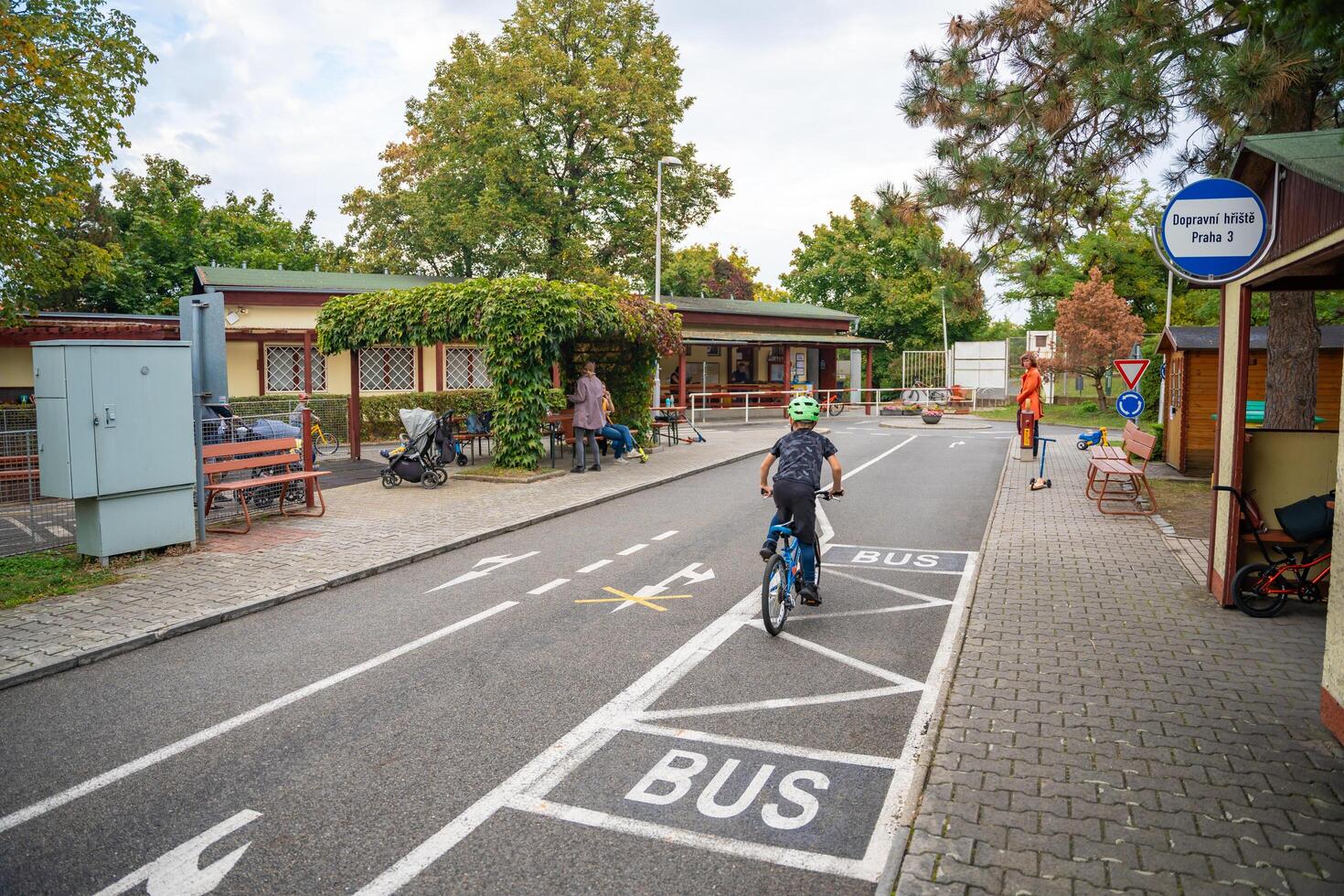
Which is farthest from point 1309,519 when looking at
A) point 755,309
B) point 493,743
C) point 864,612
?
point 755,309

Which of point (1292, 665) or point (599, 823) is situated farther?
point (1292, 665)

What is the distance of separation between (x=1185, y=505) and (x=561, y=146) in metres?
28.5

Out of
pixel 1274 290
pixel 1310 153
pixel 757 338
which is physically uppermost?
pixel 757 338

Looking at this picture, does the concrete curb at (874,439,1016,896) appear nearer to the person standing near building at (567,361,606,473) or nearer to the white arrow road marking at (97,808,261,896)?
the white arrow road marking at (97,808,261,896)

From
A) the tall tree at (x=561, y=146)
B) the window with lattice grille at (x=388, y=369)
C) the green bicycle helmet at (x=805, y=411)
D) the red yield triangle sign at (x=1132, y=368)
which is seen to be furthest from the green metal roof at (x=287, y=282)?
the green bicycle helmet at (x=805, y=411)

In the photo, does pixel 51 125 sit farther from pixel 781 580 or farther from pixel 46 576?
pixel 781 580

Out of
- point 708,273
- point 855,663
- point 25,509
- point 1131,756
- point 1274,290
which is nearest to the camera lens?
point 1131,756

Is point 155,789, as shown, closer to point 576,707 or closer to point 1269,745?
point 576,707

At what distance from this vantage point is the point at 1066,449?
70.8ft

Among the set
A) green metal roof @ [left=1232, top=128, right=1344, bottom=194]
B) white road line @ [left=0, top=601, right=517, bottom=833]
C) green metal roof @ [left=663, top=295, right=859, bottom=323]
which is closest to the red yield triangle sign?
green metal roof @ [left=1232, top=128, right=1344, bottom=194]

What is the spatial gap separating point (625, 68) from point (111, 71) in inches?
934

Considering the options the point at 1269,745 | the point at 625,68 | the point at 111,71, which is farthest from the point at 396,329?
the point at 625,68

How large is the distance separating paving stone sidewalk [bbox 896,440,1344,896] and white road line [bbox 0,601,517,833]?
368cm

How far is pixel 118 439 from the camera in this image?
852cm
